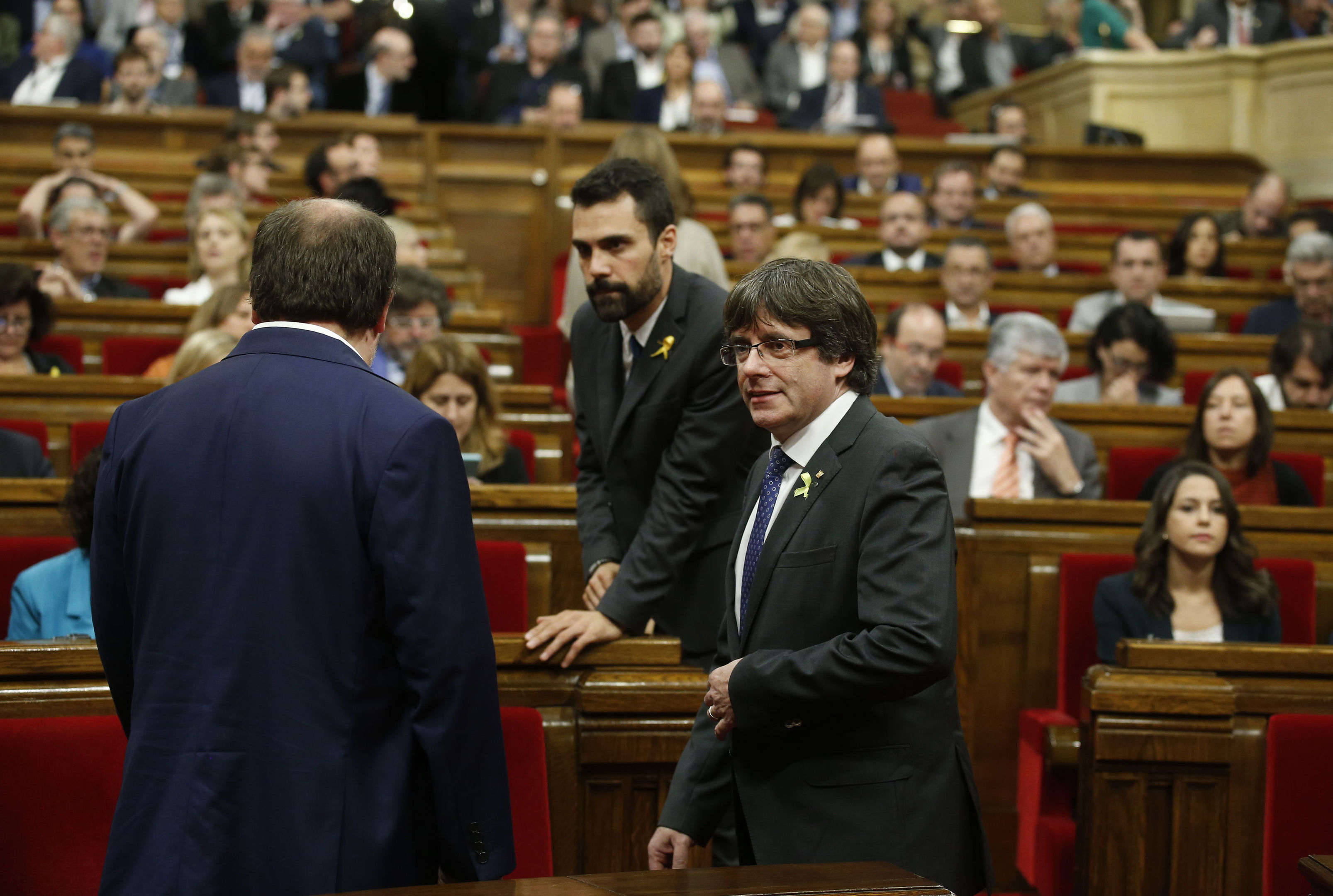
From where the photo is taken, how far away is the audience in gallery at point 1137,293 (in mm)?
4258

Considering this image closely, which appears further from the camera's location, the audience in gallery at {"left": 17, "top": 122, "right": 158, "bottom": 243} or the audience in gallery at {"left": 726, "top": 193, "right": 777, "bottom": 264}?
the audience in gallery at {"left": 17, "top": 122, "right": 158, "bottom": 243}

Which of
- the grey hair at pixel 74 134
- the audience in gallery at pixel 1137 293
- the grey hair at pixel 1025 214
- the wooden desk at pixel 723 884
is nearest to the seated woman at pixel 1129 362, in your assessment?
the audience in gallery at pixel 1137 293

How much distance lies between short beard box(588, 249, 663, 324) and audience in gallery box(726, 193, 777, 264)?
2637 mm

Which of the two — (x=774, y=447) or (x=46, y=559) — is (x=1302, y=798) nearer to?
(x=774, y=447)

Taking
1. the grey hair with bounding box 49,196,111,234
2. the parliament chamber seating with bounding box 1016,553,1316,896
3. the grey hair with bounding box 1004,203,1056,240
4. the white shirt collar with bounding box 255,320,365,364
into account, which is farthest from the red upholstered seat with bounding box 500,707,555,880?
the grey hair with bounding box 1004,203,1056,240

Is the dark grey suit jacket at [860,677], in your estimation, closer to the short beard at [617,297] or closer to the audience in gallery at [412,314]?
the short beard at [617,297]

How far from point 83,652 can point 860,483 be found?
93 centimetres

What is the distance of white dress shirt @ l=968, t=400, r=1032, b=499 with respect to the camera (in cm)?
280

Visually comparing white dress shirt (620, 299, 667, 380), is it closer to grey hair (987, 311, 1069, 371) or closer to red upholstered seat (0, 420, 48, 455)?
grey hair (987, 311, 1069, 371)

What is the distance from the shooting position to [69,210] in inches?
155

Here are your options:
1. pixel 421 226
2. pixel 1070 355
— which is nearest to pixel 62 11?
pixel 421 226

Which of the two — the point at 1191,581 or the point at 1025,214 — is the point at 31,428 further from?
the point at 1025,214

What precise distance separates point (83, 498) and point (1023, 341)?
1900mm

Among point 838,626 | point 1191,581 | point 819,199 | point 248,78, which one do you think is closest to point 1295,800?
point 838,626
